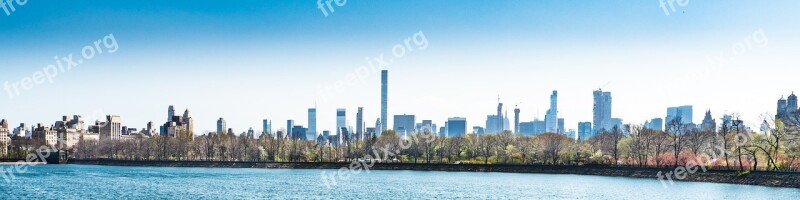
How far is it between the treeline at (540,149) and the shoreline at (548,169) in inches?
109

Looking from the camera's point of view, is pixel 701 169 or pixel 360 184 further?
pixel 701 169

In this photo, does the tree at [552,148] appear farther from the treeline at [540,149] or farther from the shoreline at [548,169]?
the shoreline at [548,169]

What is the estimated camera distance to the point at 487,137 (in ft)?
418

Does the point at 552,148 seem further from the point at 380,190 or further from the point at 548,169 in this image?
the point at 380,190

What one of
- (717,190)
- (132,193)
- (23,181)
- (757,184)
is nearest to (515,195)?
(717,190)

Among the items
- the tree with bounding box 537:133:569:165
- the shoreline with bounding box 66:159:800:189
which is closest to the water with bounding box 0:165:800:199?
the shoreline with bounding box 66:159:800:189

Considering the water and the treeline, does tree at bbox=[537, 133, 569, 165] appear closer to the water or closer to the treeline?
the treeline

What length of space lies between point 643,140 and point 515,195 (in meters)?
51.5

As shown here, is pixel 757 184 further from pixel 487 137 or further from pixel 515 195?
pixel 487 137

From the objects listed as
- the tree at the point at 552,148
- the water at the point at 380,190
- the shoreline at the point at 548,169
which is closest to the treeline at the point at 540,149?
the tree at the point at 552,148

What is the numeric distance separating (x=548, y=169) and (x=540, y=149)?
1244 centimetres

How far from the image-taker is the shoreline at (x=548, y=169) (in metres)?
69.8

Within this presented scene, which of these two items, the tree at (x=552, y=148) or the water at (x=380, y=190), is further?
the tree at (x=552, y=148)

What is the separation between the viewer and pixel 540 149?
11569 cm
